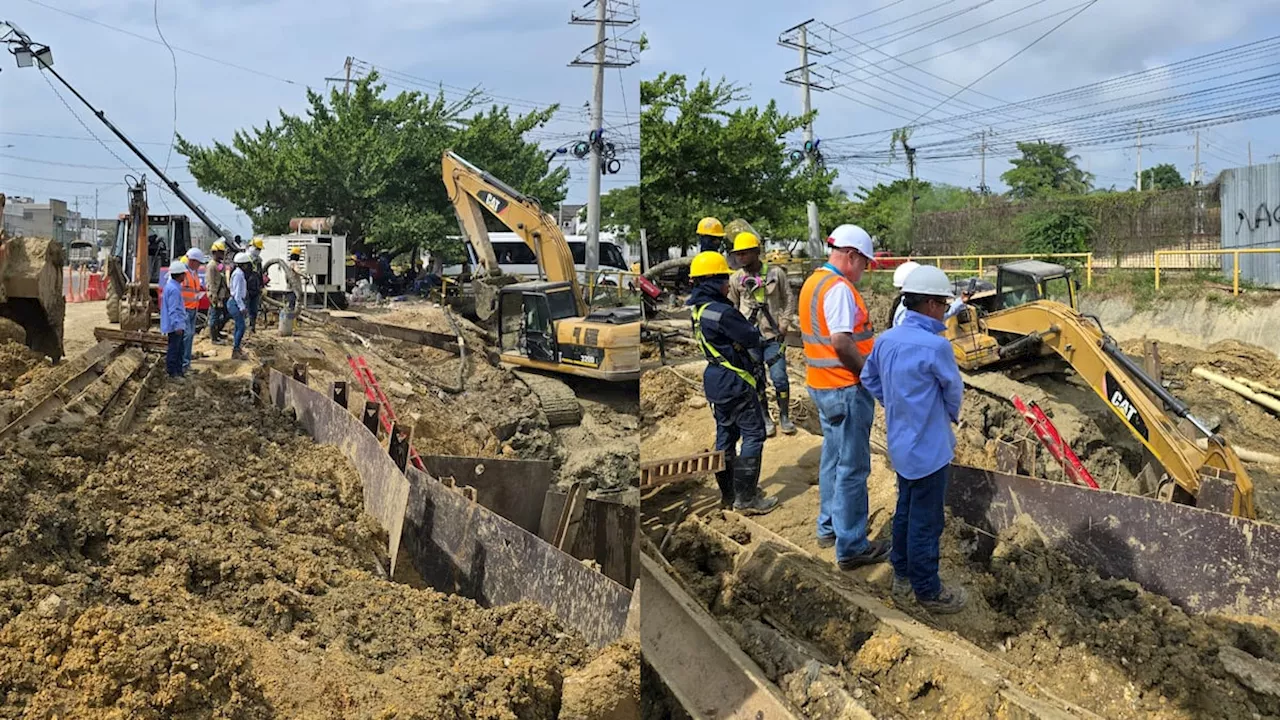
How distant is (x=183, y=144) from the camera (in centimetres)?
517

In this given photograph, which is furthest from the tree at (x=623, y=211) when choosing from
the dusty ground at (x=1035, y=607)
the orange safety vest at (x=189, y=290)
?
the orange safety vest at (x=189, y=290)

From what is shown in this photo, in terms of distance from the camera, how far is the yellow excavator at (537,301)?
4.30 meters

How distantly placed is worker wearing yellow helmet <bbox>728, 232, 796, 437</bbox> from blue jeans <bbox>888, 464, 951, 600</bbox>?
0.59 metres

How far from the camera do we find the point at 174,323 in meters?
8.38

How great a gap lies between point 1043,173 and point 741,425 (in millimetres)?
1454

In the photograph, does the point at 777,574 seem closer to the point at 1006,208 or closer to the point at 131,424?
the point at 1006,208

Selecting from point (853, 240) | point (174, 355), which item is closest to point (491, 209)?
point (853, 240)

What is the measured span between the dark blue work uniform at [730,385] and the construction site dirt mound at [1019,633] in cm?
15

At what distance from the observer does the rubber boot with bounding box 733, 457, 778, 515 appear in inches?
111

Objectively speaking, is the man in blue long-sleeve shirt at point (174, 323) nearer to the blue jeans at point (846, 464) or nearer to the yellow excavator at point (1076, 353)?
the yellow excavator at point (1076, 353)

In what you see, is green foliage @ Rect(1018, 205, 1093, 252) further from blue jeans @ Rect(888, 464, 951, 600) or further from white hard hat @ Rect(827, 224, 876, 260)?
blue jeans @ Rect(888, 464, 951, 600)

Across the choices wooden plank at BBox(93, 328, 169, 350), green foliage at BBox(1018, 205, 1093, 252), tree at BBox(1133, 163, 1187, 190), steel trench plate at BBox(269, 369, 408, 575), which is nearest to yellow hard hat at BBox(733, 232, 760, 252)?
green foliage at BBox(1018, 205, 1093, 252)

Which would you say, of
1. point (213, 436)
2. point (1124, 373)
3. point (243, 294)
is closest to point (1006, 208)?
point (1124, 373)

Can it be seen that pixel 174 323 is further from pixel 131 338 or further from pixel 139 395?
Result: pixel 139 395
